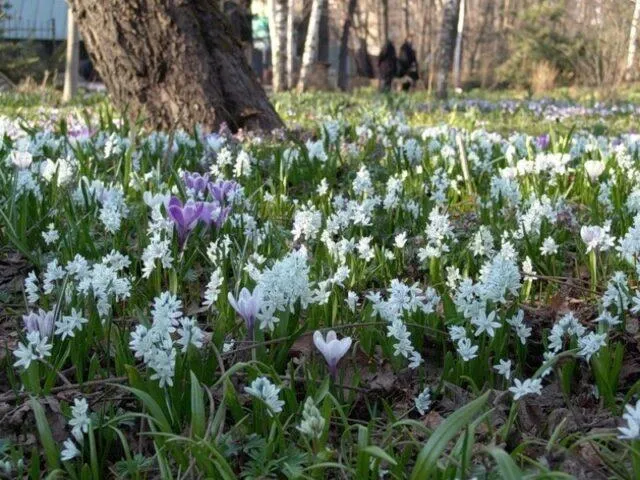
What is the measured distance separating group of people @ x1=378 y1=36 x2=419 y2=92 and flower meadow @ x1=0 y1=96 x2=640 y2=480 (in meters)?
20.8

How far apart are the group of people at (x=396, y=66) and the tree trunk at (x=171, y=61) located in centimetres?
1815

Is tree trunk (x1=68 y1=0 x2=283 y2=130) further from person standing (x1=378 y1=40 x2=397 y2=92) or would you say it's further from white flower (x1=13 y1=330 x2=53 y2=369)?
person standing (x1=378 y1=40 x2=397 y2=92)

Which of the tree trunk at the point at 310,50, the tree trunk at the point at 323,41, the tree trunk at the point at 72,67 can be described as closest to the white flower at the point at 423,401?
the tree trunk at the point at 72,67

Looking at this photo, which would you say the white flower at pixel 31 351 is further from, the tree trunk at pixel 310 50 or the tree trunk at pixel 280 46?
the tree trunk at pixel 280 46

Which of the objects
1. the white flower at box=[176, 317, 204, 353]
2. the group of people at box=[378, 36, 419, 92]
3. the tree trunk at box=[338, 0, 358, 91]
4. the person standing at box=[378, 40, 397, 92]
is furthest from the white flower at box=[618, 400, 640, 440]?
the tree trunk at box=[338, 0, 358, 91]

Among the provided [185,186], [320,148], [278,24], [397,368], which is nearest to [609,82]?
[278,24]

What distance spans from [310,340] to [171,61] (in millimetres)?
3689

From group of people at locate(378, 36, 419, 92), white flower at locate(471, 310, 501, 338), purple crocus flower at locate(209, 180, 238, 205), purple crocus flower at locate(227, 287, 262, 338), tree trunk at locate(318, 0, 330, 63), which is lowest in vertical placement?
white flower at locate(471, 310, 501, 338)

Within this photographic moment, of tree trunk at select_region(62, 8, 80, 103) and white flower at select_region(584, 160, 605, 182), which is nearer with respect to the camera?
white flower at select_region(584, 160, 605, 182)

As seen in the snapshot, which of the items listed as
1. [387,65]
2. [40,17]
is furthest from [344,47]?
[40,17]

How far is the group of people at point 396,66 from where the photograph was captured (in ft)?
78.6

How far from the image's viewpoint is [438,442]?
1.29 metres

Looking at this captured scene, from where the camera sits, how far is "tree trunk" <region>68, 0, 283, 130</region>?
17.4 ft

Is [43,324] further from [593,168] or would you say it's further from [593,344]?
[593,168]
